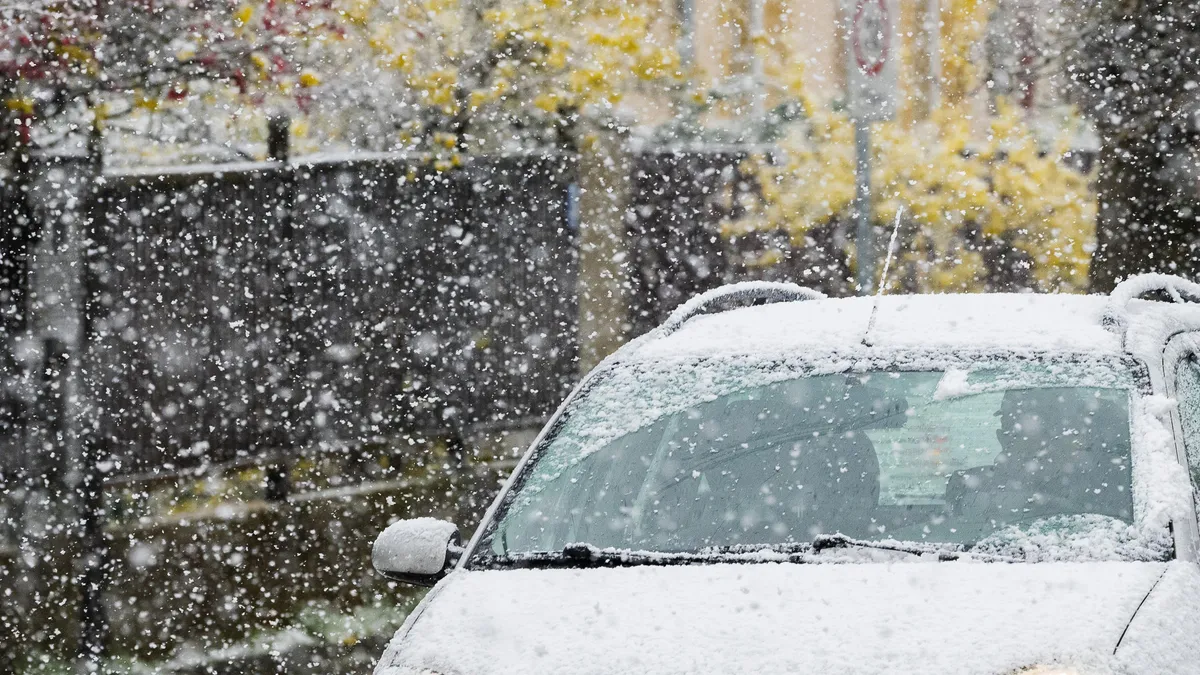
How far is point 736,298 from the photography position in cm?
547

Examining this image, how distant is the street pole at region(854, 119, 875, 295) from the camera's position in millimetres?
8547

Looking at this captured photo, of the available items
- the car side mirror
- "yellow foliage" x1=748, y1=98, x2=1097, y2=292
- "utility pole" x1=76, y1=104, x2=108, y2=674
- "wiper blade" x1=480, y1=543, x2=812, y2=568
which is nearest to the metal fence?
"utility pole" x1=76, y1=104, x2=108, y2=674

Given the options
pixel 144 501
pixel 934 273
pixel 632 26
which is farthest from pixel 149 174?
pixel 934 273

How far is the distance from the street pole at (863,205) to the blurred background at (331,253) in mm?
22

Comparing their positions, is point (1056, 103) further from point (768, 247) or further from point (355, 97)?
point (355, 97)

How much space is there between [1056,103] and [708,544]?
15.0 metres

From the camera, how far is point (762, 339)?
14.8ft

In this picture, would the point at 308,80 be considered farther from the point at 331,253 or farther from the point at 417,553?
the point at 417,553

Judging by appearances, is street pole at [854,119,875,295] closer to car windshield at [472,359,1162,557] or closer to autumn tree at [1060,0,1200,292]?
autumn tree at [1060,0,1200,292]

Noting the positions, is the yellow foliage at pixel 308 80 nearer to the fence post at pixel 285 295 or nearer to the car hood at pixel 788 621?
the fence post at pixel 285 295

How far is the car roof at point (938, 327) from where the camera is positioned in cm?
418

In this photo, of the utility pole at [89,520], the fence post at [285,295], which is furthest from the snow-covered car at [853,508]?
the fence post at [285,295]

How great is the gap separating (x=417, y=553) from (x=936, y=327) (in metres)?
1.60

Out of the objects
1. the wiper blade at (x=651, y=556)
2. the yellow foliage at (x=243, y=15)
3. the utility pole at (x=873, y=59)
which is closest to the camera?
the wiper blade at (x=651, y=556)
